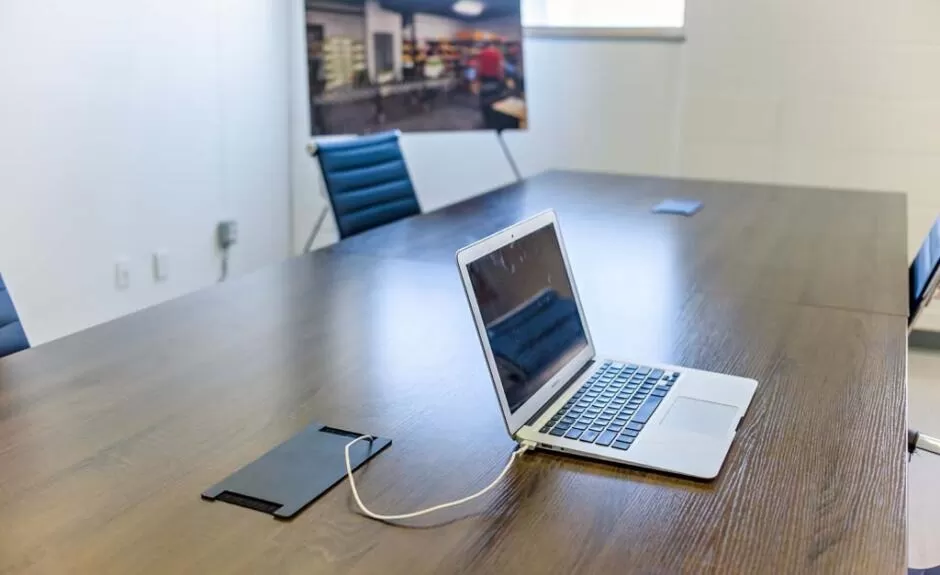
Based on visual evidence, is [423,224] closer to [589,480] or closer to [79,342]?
[79,342]

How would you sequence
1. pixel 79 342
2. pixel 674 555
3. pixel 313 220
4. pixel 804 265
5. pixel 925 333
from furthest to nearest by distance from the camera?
pixel 313 220 < pixel 925 333 < pixel 804 265 < pixel 79 342 < pixel 674 555

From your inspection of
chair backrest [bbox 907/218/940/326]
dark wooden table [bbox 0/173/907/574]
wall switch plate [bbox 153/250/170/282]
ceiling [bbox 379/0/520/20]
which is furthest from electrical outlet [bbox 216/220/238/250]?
chair backrest [bbox 907/218/940/326]

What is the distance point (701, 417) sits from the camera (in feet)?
4.42

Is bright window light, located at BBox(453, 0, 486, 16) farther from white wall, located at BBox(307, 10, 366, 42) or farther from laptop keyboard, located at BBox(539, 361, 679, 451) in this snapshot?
laptop keyboard, located at BBox(539, 361, 679, 451)

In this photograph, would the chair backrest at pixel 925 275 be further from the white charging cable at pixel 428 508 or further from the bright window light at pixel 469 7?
the bright window light at pixel 469 7

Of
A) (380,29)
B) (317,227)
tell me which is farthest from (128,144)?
(380,29)

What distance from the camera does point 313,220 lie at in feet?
15.6

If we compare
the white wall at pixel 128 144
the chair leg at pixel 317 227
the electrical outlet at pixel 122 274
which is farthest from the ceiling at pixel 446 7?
the electrical outlet at pixel 122 274

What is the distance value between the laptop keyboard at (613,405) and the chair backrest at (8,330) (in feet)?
3.52

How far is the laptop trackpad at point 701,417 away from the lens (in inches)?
51.3

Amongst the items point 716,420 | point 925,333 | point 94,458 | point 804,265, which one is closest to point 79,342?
point 94,458

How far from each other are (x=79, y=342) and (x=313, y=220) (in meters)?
3.14

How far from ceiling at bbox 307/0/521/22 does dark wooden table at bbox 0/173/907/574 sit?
2015mm

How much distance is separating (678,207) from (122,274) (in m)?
2.08
